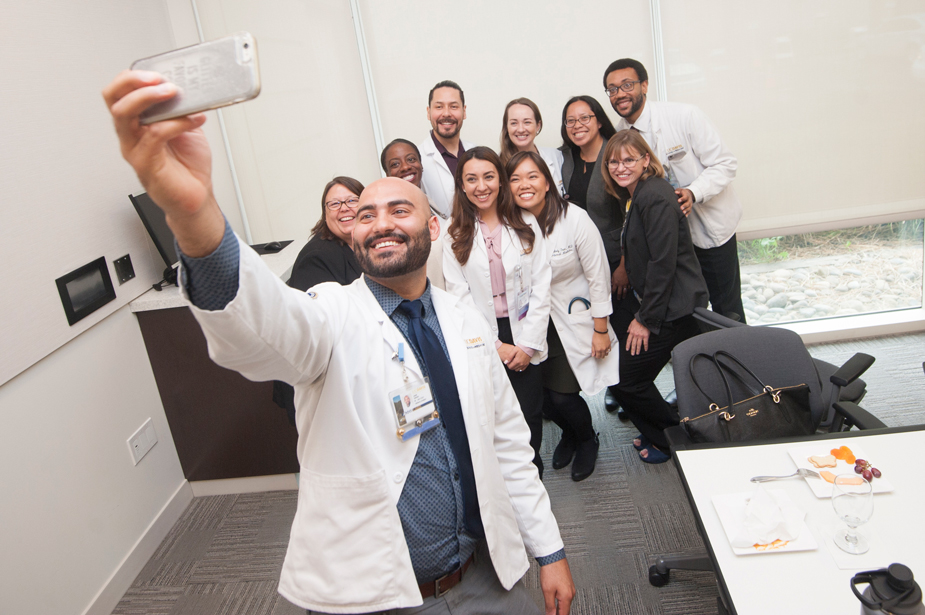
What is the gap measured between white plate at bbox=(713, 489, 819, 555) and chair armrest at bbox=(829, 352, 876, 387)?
73cm

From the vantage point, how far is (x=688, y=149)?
3.04 m

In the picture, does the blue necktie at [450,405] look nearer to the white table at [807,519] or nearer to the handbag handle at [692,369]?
the white table at [807,519]

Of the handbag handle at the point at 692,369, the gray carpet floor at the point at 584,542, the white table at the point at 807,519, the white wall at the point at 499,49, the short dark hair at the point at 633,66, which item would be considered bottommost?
the gray carpet floor at the point at 584,542

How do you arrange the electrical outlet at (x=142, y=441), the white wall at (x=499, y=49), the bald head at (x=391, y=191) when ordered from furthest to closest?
the white wall at (x=499, y=49)
the electrical outlet at (x=142, y=441)
the bald head at (x=391, y=191)

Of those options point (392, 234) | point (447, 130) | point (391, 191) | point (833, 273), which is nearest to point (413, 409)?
point (392, 234)

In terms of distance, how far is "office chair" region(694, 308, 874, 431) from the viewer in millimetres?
2031

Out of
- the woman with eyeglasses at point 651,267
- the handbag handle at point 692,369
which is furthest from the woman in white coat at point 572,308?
the handbag handle at point 692,369

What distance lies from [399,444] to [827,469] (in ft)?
3.62

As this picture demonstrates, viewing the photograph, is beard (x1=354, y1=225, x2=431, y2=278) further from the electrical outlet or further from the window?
the window

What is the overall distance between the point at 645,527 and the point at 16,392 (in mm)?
2362

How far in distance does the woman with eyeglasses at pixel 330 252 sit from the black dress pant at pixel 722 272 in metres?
1.86

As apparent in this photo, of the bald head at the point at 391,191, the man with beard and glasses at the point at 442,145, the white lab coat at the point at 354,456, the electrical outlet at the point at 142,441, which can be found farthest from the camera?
the man with beard and glasses at the point at 442,145

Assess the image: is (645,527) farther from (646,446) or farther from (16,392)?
(16,392)

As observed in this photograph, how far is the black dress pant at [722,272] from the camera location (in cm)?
319
